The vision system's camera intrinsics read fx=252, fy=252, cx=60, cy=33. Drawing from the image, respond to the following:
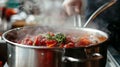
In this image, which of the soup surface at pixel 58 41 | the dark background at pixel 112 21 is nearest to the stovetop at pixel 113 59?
the soup surface at pixel 58 41

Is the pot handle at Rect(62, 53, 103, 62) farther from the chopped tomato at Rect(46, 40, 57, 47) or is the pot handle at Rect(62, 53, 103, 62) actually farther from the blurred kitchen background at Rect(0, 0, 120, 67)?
the blurred kitchen background at Rect(0, 0, 120, 67)

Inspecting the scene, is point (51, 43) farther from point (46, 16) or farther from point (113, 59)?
point (46, 16)

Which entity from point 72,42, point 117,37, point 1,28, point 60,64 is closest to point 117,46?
point 117,37

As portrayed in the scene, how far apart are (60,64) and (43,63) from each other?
6 centimetres

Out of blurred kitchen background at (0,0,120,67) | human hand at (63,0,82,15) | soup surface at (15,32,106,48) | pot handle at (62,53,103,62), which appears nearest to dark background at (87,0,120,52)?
blurred kitchen background at (0,0,120,67)

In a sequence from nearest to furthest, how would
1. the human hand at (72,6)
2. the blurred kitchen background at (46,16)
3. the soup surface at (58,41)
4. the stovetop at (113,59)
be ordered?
the soup surface at (58,41)
the stovetop at (113,59)
the human hand at (72,6)
the blurred kitchen background at (46,16)

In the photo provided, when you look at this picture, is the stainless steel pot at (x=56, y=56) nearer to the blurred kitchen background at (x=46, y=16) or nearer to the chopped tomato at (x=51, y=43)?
the chopped tomato at (x=51, y=43)

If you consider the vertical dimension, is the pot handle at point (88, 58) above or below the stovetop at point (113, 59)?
above

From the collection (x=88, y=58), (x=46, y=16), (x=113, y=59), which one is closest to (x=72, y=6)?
(x=113, y=59)

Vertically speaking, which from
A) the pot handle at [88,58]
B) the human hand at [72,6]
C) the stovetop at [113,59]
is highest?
the human hand at [72,6]

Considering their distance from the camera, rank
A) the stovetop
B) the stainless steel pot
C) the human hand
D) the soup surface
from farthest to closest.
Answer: the human hand → the stovetop → the soup surface → the stainless steel pot

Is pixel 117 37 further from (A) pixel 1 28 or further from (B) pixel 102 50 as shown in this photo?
(A) pixel 1 28

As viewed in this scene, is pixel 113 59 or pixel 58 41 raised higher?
pixel 58 41

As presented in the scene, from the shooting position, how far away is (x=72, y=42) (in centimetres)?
93
